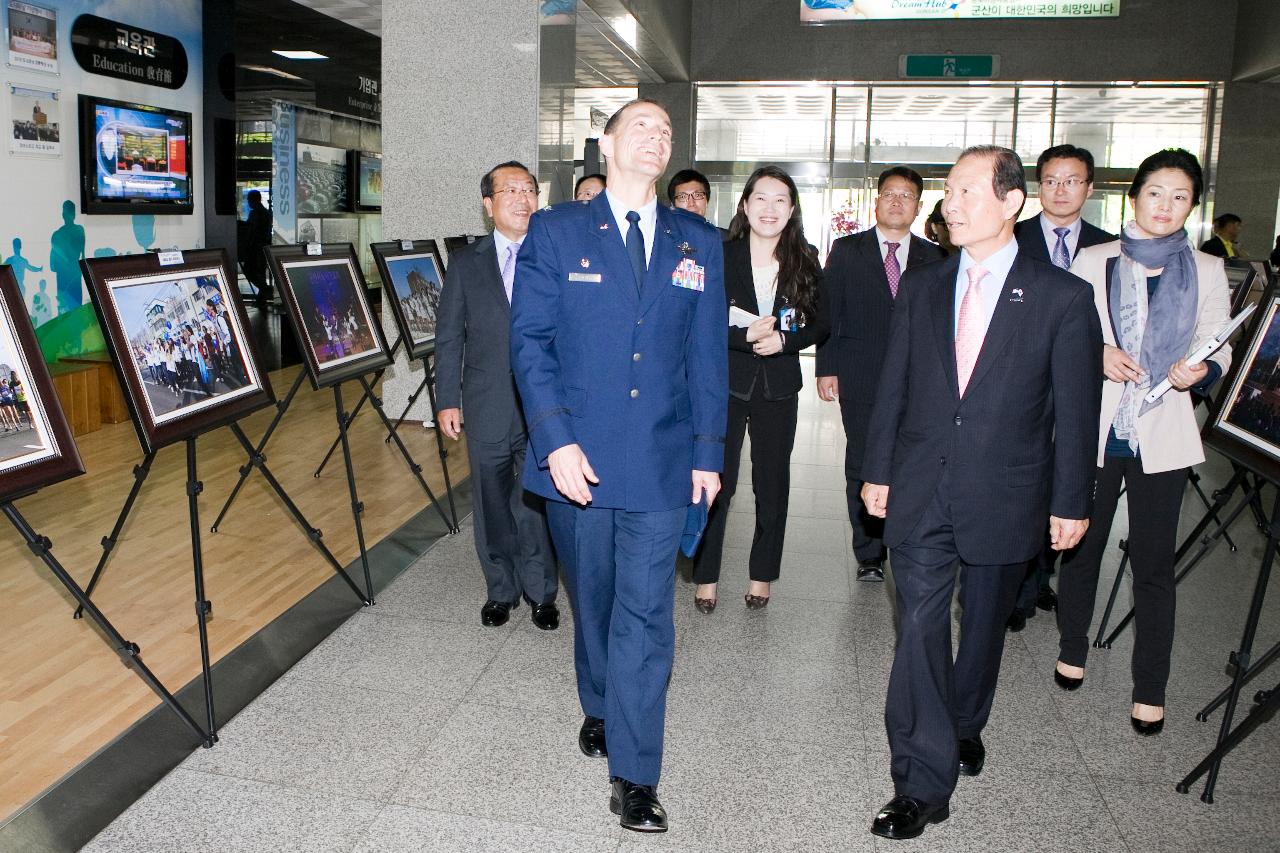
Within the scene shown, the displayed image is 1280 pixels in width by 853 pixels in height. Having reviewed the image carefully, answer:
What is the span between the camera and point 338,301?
4746mm

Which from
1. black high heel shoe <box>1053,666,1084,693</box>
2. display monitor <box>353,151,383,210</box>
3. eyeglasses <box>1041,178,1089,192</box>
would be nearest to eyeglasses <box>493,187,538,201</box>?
eyeglasses <box>1041,178,1089,192</box>

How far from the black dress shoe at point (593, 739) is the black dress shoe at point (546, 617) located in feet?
3.24

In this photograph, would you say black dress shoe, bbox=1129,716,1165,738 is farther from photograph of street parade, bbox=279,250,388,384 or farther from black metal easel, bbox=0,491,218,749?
photograph of street parade, bbox=279,250,388,384

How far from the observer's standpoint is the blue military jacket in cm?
266

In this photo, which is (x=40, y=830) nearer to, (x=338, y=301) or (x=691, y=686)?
(x=691, y=686)

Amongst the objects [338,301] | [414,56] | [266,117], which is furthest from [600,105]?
[338,301]

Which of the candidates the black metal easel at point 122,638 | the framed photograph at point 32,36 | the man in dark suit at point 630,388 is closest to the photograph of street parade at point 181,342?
the black metal easel at point 122,638

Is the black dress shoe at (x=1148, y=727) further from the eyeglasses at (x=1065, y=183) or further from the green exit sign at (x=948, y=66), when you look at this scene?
the green exit sign at (x=948, y=66)

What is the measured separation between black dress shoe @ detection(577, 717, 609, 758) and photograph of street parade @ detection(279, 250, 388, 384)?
6.31 ft

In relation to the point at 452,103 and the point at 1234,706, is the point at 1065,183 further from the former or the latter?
the point at 452,103

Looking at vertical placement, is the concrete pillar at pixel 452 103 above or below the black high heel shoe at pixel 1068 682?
above

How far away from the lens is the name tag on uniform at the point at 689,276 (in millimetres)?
2697

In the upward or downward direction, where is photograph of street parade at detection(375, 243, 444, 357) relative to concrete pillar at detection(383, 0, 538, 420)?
downward

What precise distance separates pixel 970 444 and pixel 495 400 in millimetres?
1962
